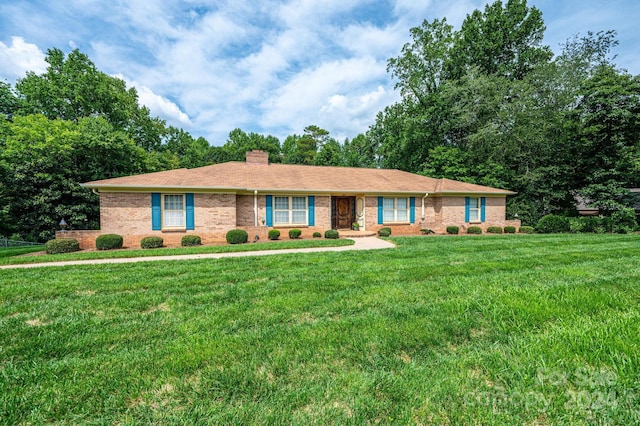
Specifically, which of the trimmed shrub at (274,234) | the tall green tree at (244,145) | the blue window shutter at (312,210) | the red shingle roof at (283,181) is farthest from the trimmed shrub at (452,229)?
the tall green tree at (244,145)

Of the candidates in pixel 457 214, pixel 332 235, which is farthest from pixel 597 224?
pixel 332 235

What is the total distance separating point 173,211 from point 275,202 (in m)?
4.67

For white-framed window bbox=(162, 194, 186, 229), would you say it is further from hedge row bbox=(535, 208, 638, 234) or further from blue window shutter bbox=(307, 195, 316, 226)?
hedge row bbox=(535, 208, 638, 234)

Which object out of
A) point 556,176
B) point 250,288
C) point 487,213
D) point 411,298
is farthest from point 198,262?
point 556,176

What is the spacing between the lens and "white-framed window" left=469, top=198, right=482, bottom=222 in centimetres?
1625

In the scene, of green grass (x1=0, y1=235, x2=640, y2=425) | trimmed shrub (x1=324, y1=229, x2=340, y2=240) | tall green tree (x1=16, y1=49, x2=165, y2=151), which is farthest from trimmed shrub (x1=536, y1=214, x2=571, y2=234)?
tall green tree (x1=16, y1=49, x2=165, y2=151)

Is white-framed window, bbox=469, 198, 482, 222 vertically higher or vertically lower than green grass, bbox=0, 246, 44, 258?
higher

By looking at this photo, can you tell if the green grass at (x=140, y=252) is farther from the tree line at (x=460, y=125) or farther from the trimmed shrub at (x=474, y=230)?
the tree line at (x=460, y=125)

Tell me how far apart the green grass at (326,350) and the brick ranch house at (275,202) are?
696 cm

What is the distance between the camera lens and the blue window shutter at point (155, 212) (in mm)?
11734

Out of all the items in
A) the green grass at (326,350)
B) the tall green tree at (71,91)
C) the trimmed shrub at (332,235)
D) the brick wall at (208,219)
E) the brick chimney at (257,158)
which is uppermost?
the tall green tree at (71,91)

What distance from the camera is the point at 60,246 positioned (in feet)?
32.4

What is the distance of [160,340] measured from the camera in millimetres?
3000

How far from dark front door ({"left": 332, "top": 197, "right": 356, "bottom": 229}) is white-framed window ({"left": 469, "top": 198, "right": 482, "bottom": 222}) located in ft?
23.2
